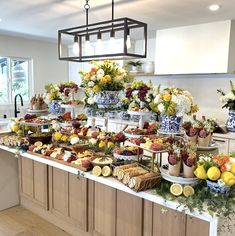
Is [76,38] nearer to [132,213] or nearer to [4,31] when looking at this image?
[132,213]

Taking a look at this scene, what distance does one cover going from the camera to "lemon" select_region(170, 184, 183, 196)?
66.1 inches

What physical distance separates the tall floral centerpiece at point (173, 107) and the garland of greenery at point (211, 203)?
1.83 feet

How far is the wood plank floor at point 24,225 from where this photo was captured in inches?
115

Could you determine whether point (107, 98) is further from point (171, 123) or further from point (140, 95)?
point (171, 123)

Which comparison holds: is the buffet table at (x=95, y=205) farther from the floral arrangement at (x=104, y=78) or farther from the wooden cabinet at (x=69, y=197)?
the floral arrangement at (x=104, y=78)

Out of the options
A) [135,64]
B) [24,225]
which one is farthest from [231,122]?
[24,225]

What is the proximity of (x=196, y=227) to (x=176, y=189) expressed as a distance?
39cm

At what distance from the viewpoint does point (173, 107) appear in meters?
2.03

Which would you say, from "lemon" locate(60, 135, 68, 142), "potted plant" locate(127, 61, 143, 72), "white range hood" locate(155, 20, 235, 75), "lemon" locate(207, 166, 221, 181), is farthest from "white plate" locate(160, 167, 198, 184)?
"potted plant" locate(127, 61, 143, 72)

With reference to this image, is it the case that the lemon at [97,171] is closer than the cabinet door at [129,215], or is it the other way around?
the lemon at [97,171]

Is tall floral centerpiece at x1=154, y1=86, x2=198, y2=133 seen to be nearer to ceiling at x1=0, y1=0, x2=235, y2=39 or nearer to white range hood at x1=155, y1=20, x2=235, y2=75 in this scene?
ceiling at x1=0, y1=0, x2=235, y2=39

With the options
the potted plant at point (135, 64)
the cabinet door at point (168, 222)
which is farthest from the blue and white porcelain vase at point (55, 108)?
the potted plant at point (135, 64)

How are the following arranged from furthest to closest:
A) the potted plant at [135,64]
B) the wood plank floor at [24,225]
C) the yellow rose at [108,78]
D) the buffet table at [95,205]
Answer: the potted plant at [135,64]
the wood plank floor at [24,225]
the yellow rose at [108,78]
the buffet table at [95,205]

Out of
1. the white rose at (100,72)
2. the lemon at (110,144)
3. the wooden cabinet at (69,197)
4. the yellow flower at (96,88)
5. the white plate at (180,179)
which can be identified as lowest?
the wooden cabinet at (69,197)
